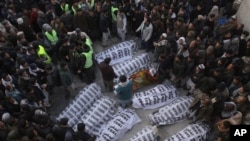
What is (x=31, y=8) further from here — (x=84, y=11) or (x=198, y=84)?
(x=198, y=84)

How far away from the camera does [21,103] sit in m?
9.64

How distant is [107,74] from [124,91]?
0.98 metres

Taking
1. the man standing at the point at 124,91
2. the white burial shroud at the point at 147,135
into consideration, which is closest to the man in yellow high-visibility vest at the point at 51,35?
the man standing at the point at 124,91

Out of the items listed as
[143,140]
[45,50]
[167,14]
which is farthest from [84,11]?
[143,140]

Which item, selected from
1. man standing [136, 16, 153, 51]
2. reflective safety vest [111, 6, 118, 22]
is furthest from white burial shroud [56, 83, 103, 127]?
reflective safety vest [111, 6, 118, 22]

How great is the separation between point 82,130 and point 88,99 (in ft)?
6.80

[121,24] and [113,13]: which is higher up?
[113,13]

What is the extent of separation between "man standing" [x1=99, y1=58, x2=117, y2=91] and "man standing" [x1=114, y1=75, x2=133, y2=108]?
0.75 m

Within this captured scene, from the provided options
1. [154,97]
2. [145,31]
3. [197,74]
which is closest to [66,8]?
[145,31]

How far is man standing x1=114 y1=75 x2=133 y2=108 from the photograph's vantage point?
402 inches

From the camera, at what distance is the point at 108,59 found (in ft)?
35.4

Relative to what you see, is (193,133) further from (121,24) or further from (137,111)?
→ (121,24)

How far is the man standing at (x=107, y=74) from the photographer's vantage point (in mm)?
10875

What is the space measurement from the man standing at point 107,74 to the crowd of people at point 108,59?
0.03m
